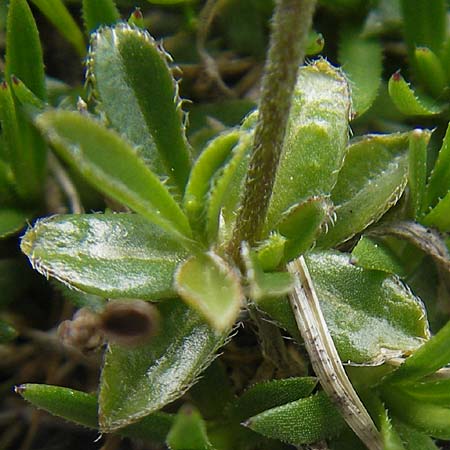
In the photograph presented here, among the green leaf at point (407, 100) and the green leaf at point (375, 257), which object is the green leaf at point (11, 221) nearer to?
the green leaf at point (375, 257)

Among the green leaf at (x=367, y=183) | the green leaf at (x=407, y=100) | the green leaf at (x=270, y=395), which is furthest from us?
the green leaf at (x=407, y=100)

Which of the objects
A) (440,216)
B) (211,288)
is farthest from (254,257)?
(440,216)

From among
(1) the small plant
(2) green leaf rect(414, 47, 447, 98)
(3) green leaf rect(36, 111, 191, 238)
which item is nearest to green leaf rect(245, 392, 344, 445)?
(1) the small plant

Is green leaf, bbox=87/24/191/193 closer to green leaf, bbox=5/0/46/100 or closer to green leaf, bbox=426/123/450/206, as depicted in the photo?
green leaf, bbox=5/0/46/100

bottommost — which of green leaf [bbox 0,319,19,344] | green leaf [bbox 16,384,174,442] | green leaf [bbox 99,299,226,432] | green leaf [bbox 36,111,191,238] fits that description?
green leaf [bbox 0,319,19,344]

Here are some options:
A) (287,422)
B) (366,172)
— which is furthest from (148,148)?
(287,422)

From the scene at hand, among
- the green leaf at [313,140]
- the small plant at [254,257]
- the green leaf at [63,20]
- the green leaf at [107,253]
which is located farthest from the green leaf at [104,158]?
the green leaf at [63,20]

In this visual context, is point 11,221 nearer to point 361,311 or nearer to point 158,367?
point 158,367
